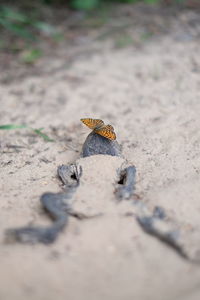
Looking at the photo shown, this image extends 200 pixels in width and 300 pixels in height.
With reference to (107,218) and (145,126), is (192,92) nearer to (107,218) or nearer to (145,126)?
(145,126)

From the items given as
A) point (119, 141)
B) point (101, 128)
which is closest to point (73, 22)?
point (119, 141)

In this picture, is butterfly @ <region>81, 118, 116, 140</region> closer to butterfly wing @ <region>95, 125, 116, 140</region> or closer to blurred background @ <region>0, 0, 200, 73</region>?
butterfly wing @ <region>95, 125, 116, 140</region>

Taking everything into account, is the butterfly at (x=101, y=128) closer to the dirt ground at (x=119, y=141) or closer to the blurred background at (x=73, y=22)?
the dirt ground at (x=119, y=141)

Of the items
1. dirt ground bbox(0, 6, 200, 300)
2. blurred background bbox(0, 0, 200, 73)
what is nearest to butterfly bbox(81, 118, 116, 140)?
dirt ground bbox(0, 6, 200, 300)

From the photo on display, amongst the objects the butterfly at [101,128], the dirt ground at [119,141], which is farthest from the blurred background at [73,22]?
the butterfly at [101,128]

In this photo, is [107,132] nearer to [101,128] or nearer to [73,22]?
[101,128]

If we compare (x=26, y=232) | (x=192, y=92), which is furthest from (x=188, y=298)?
(x=192, y=92)
